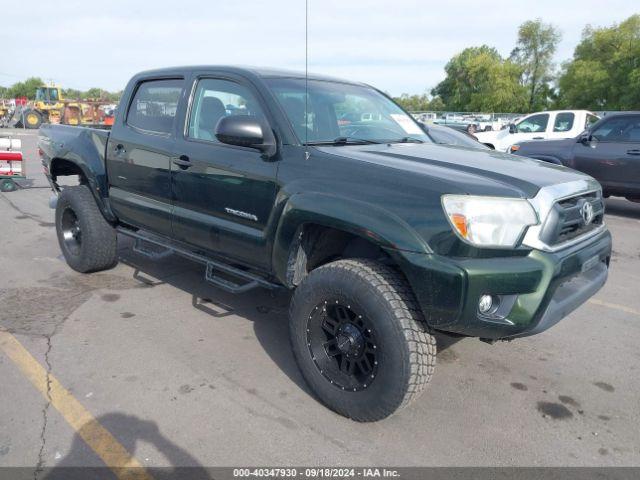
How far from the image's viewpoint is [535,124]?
43.8 ft

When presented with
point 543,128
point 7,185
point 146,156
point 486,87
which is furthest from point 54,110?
point 486,87

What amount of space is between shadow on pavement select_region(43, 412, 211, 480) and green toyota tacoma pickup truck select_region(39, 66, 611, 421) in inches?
32.0

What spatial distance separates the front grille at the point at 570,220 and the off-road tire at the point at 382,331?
0.74 meters

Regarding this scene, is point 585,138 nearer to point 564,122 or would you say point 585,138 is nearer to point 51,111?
point 564,122

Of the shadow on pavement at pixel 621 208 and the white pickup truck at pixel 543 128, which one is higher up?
the white pickup truck at pixel 543 128

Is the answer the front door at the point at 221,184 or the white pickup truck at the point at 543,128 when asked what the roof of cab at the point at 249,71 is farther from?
the white pickup truck at the point at 543,128

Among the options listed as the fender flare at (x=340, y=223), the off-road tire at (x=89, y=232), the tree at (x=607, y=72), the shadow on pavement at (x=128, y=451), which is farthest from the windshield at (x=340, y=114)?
the tree at (x=607, y=72)

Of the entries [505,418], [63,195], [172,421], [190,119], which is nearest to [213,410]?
[172,421]

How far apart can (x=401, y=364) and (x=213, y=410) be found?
110cm

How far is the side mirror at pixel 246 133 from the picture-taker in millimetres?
2998

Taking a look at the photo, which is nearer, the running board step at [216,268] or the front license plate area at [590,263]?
the front license plate area at [590,263]

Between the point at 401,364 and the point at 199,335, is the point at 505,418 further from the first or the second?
the point at 199,335

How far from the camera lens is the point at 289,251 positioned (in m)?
3.04

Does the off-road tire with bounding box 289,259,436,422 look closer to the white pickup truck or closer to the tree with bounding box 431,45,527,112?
the white pickup truck
